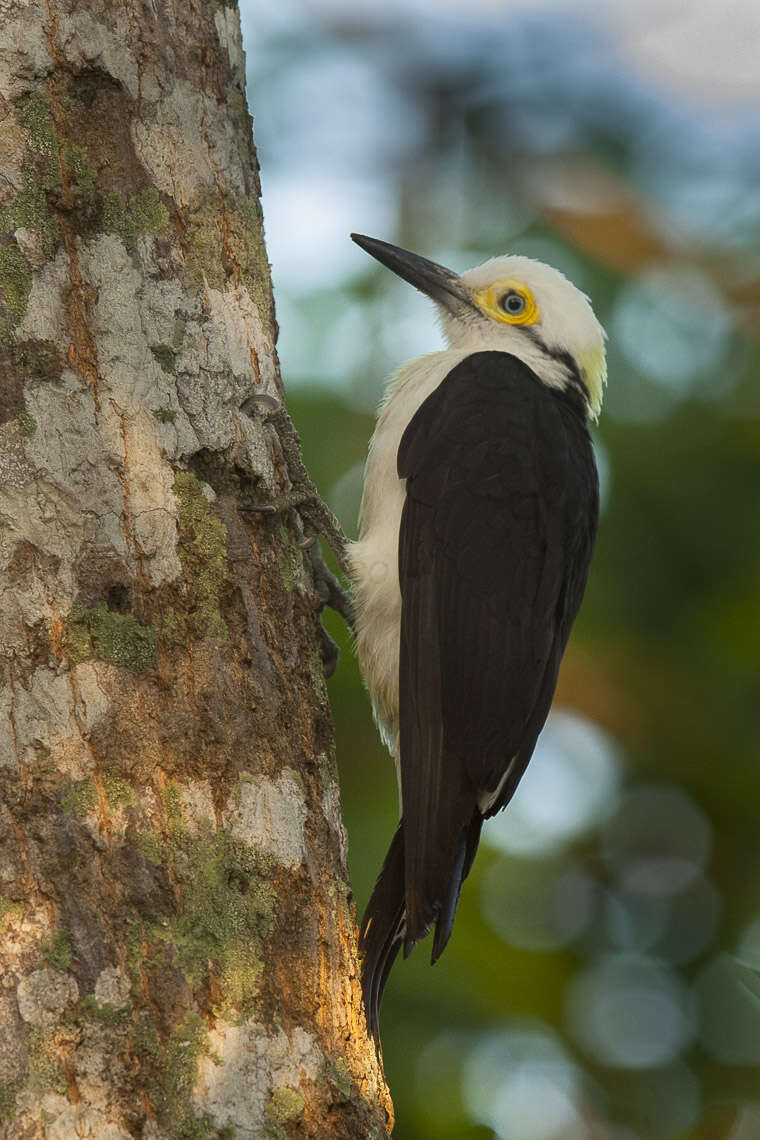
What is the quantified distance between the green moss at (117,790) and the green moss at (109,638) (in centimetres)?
19

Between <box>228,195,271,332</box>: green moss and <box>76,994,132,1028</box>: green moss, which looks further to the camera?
<box>228,195,271,332</box>: green moss

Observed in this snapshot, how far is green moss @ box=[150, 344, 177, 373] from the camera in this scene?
7.42ft

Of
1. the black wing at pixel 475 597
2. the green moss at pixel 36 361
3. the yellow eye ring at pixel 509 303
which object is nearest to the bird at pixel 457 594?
the black wing at pixel 475 597

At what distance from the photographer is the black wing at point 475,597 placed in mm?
2814

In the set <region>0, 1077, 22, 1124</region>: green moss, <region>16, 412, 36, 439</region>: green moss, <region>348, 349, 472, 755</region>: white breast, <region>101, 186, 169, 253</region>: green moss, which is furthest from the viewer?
<region>348, 349, 472, 755</region>: white breast

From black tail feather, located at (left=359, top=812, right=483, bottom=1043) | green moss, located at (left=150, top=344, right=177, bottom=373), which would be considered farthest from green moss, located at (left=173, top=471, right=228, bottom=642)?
black tail feather, located at (left=359, top=812, right=483, bottom=1043)

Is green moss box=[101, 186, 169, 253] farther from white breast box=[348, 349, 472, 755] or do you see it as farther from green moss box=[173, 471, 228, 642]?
white breast box=[348, 349, 472, 755]

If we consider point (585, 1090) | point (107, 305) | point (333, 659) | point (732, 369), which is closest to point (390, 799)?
point (585, 1090)

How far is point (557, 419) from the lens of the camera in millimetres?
3424

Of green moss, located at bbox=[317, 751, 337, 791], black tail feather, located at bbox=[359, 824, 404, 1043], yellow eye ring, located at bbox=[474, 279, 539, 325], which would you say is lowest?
black tail feather, located at bbox=[359, 824, 404, 1043]

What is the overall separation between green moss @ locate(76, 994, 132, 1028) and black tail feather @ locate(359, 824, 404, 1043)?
2.69ft

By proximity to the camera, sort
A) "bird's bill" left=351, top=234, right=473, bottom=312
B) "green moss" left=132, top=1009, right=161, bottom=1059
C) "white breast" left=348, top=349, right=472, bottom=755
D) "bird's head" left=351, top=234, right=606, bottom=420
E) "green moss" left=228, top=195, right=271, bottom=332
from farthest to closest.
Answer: "bird's bill" left=351, top=234, right=473, bottom=312
"bird's head" left=351, top=234, right=606, bottom=420
"white breast" left=348, top=349, right=472, bottom=755
"green moss" left=228, top=195, right=271, bottom=332
"green moss" left=132, top=1009, right=161, bottom=1059

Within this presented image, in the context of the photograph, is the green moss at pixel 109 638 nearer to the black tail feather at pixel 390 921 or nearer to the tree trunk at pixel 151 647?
the tree trunk at pixel 151 647

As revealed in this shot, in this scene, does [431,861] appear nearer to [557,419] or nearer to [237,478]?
[237,478]
